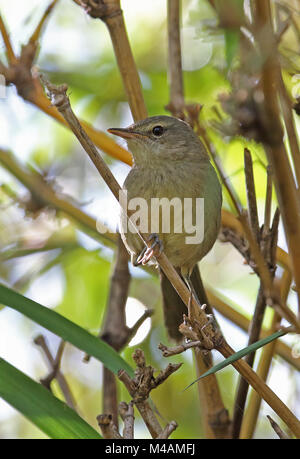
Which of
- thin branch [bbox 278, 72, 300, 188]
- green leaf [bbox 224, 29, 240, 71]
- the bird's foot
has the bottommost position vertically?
thin branch [bbox 278, 72, 300, 188]

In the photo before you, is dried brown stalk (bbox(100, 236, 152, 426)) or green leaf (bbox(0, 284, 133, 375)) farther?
dried brown stalk (bbox(100, 236, 152, 426))

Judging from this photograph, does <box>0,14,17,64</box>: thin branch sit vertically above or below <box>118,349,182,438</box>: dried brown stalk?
above

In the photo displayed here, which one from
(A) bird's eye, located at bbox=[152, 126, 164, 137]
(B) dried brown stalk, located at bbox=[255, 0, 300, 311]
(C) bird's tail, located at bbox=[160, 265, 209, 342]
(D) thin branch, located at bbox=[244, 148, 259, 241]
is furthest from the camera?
(A) bird's eye, located at bbox=[152, 126, 164, 137]

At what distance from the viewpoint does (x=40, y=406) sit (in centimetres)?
198

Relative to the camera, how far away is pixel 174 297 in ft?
11.8

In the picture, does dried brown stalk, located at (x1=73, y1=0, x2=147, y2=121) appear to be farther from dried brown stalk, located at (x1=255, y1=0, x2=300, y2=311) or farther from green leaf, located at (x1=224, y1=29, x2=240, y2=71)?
dried brown stalk, located at (x1=255, y1=0, x2=300, y2=311)

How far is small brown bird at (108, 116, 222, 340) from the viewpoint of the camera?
3.34 meters

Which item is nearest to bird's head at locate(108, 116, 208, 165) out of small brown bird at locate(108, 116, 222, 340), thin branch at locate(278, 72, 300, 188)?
small brown bird at locate(108, 116, 222, 340)

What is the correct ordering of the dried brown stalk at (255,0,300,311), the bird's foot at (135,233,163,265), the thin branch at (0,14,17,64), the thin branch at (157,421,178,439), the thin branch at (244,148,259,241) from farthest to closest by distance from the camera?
the thin branch at (0,14,17,64) < the bird's foot at (135,233,163,265) < the thin branch at (244,148,259,241) < the thin branch at (157,421,178,439) < the dried brown stalk at (255,0,300,311)

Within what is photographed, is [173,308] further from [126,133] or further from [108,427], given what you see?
[108,427]

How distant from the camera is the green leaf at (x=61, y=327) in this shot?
2186mm

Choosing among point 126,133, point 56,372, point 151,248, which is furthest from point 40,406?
point 126,133

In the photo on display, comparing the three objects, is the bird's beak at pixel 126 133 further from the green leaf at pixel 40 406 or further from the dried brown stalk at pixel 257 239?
the green leaf at pixel 40 406

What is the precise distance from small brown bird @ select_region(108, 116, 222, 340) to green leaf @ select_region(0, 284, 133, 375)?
1.09 m
